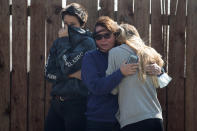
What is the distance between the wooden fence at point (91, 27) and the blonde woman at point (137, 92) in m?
1.47

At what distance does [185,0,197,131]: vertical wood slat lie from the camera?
440cm

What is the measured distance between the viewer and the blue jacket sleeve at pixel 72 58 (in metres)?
3.44

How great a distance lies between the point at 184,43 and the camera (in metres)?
4.41

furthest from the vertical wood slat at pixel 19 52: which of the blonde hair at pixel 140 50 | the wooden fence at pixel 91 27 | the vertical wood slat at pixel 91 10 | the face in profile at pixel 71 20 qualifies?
the blonde hair at pixel 140 50

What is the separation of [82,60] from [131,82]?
60 centimetres

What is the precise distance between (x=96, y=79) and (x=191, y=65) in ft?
5.88

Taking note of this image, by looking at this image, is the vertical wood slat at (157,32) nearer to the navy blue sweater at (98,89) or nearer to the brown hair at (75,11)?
the brown hair at (75,11)

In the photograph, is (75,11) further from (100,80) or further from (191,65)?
(191,65)

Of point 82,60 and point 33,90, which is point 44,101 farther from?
point 82,60

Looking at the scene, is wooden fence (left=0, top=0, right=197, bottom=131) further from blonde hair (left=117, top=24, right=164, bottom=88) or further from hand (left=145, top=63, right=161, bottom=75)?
hand (left=145, top=63, right=161, bottom=75)

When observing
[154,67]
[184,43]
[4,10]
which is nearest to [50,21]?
[4,10]

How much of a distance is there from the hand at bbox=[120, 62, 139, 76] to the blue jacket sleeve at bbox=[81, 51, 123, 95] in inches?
1.3

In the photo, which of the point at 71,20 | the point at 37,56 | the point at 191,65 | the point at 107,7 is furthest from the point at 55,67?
the point at 191,65

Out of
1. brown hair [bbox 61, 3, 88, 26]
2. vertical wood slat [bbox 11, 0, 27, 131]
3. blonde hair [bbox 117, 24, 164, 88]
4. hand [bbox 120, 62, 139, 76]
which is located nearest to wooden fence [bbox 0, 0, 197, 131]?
vertical wood slat [bbox 11, 0, 27, 131]
